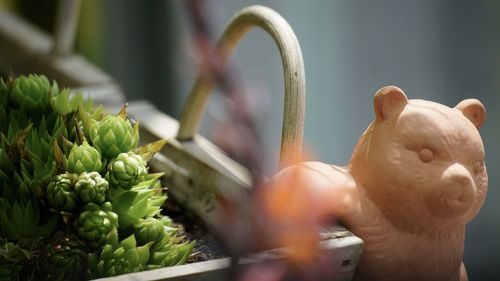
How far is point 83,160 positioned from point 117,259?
78 mm

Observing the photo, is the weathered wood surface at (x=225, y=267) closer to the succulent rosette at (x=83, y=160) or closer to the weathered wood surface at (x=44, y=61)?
the succulent rosette at (x=83, y=160)

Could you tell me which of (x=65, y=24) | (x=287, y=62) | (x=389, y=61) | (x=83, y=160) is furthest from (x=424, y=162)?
(x=389, y=61)

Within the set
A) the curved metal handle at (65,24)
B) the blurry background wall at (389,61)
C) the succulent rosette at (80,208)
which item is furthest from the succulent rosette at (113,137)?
the blurry background wall at (389,61)

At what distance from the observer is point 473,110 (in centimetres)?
61

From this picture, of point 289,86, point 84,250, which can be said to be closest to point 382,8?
point 289,86

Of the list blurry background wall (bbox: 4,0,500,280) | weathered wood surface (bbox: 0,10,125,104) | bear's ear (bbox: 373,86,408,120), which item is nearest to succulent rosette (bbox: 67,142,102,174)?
bear's ear (bbox: 373,86,408,120)

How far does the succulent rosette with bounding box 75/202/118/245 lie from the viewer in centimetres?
55

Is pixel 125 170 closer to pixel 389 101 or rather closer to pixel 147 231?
pixel 147 231

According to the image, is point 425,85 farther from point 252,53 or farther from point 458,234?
point 458,234

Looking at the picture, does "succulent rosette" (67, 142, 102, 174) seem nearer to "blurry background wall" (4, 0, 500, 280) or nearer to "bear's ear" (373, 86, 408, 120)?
"bear's ear" (373, 86, 408, 120)

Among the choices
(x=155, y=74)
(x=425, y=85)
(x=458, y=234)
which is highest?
(x=458, y=234)

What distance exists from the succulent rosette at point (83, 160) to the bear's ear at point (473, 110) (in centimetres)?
Answer: 28

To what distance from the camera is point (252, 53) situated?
159cm

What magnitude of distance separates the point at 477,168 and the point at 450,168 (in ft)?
0.11
